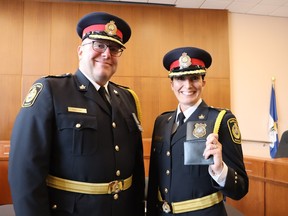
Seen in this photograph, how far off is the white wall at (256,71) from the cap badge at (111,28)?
4435 mm

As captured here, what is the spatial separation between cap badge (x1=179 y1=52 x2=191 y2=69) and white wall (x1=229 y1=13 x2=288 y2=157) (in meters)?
4.12

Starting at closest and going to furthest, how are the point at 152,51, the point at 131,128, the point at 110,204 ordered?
the point at 110,204, the point at 131,128, the point at 152,51

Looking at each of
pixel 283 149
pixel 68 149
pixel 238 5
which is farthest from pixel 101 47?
pixel 238 5

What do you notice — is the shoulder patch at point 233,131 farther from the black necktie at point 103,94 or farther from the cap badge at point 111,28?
the cap badge at point 111,28

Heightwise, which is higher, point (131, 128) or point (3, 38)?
point (3, 38)

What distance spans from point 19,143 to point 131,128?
1.97 ft

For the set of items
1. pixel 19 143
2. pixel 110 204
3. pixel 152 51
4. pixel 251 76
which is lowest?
pixel 110 204

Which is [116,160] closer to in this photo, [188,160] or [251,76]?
[188,160]

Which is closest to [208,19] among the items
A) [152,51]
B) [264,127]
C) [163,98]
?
[152,51]

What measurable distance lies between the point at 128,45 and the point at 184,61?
3.74 m

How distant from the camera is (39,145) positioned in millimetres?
1176

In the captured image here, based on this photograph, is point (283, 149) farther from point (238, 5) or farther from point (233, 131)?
point (238, 5)

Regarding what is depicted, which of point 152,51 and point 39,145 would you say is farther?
point 152,51

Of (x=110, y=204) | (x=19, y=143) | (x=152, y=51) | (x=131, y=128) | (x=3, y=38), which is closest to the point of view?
(x=19, y=143)
